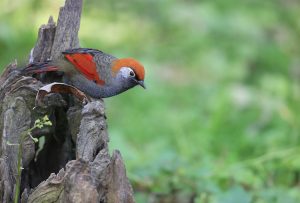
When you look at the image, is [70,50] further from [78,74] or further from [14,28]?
[14,28]

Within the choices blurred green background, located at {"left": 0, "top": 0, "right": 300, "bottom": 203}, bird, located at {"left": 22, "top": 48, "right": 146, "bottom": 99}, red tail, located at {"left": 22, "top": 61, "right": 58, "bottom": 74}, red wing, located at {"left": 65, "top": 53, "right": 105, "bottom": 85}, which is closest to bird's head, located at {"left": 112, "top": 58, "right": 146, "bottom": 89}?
bird, located at {"left": 22, "top": 48, "right": 146, "bottom": 99}

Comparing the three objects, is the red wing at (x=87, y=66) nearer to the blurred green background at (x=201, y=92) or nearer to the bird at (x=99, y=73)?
the bird at (x=99, y=73)

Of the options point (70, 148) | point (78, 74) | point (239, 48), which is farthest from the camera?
point (239, 48)

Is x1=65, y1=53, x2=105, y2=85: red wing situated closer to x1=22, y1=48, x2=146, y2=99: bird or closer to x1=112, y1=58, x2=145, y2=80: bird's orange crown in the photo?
x1=22, y1=48, x2=146, y2=99: bird

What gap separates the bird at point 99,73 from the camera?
392 centimetres

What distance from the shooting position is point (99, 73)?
417 cm

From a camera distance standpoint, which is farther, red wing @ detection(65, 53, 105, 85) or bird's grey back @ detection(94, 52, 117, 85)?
bird's grey back @ detection(94, 52, 117, 85)

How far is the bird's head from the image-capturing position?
4.16 meters

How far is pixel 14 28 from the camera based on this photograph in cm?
788

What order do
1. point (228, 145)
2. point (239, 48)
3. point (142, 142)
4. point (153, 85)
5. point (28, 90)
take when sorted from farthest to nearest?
point (239, 48) → point (153, 85) → point (142, 142) → point (228, 145) → point (28, 90)

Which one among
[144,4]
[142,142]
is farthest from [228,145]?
[144,4]

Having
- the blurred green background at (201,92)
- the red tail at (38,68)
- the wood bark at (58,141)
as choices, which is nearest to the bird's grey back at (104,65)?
the wood bark at (58,141)

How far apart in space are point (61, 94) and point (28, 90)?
0.68ft

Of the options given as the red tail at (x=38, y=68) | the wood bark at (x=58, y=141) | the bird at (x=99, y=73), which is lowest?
→ the wood bark at (x=58, y=141)
